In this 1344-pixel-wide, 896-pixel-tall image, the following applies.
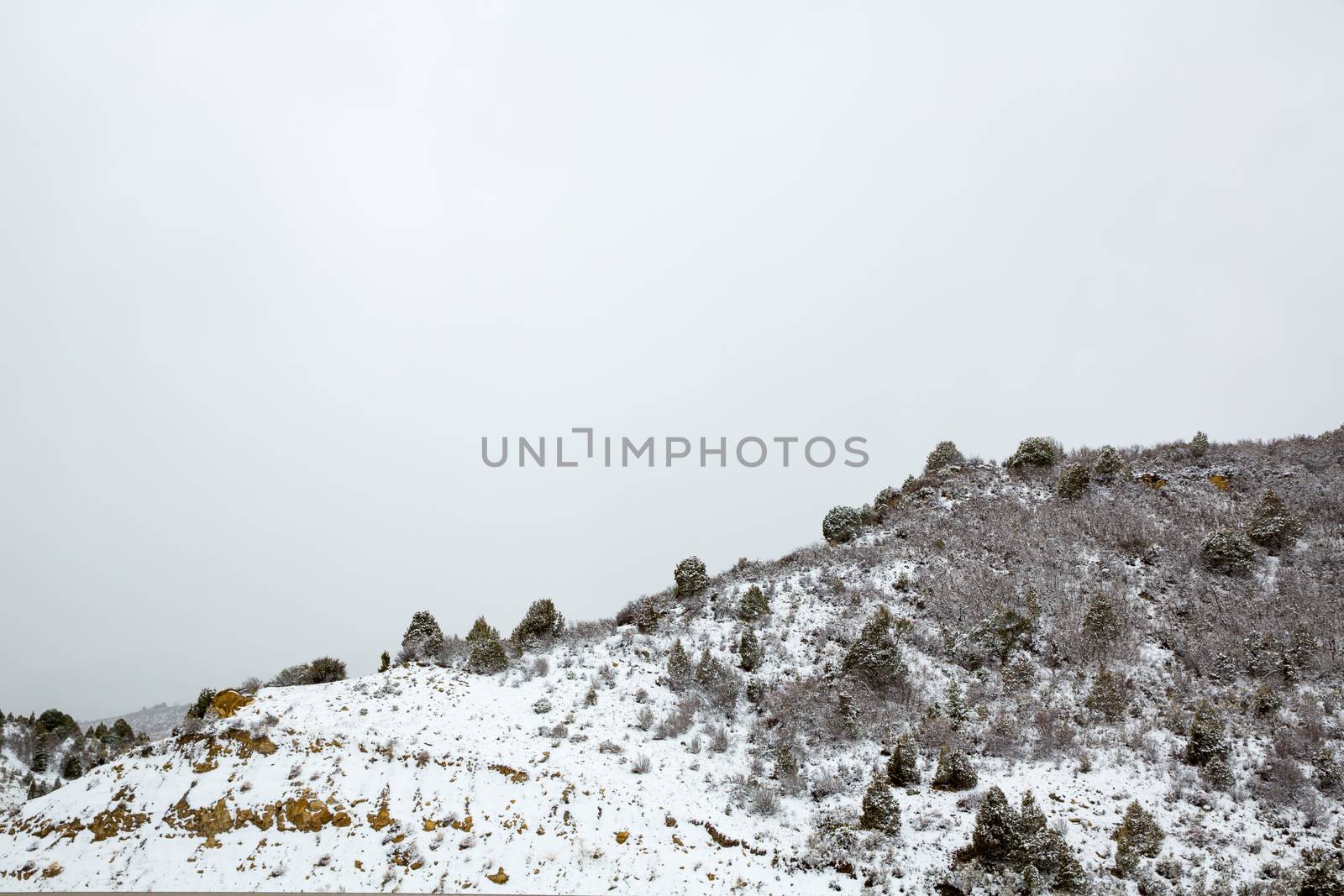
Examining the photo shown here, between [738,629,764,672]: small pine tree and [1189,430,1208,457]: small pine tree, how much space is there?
23.7 m

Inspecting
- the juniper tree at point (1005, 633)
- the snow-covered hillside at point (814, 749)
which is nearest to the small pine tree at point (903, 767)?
the snow-covered hillside at point (814, 749)

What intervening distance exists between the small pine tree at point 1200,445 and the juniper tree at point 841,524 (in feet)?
50.9

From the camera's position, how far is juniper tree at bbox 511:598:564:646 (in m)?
20.9

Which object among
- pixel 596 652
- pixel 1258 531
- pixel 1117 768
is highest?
pixel 1258 531

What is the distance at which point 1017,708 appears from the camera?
13359 millimetres

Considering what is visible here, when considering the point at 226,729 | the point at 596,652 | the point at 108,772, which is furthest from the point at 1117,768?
the point at 108,772

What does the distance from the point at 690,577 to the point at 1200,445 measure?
79.2 ft

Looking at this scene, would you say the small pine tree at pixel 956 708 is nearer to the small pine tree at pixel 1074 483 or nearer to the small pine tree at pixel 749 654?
the small pine tree at pixel 749 654

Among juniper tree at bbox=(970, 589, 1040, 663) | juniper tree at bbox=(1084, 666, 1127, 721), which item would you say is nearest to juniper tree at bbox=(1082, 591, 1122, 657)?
juniper tree at bbox=(970, 589, 1040, 663)

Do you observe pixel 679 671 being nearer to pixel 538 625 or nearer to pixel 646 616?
pixel 646 616

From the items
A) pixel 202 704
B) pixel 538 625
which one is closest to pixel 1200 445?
pixel 538 625

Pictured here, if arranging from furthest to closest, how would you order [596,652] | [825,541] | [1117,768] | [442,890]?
[825,541] → [596,652] → [1117,768] → [442,890]

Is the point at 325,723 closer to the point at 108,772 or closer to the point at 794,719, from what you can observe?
the point at 108,772

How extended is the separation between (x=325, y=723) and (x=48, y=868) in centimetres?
502
